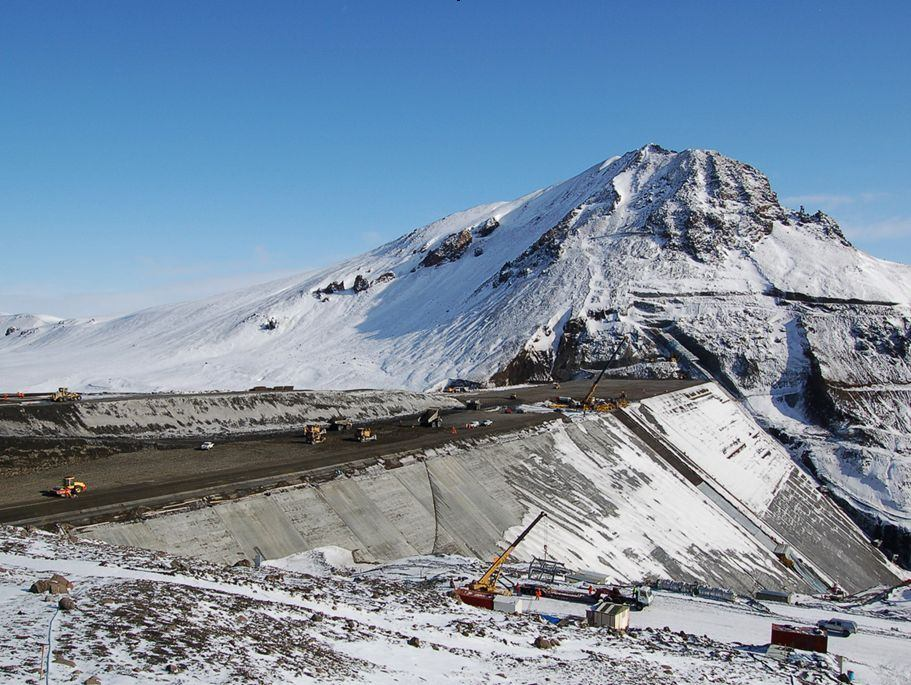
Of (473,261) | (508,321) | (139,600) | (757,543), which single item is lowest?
(757,543)

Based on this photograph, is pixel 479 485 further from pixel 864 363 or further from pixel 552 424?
pixel 864 363

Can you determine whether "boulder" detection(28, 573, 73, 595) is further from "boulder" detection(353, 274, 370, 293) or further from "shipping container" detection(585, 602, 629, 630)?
"boulder" detection(353, 274, 370, 293)

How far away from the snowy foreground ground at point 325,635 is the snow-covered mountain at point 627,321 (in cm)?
5004

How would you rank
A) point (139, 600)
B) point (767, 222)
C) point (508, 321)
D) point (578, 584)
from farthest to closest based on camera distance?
point (767, 222) → point (508, 321) → point (578, 584) → point (139, 600)

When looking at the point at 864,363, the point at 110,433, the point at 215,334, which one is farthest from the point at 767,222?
the point at 110,433

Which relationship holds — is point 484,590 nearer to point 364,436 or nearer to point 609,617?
point 609,617

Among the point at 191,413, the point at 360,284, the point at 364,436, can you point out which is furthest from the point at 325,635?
the point at 360,284

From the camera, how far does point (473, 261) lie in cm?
12750

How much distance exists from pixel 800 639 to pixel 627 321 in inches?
2907

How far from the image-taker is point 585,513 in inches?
1711

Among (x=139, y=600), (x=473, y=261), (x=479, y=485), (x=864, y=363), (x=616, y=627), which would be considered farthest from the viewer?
(x=473, y=261)

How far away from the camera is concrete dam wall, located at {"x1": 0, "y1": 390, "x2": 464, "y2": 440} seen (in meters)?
46.8

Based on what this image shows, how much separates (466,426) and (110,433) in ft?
76.7

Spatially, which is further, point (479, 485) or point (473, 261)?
point (473, 261)
